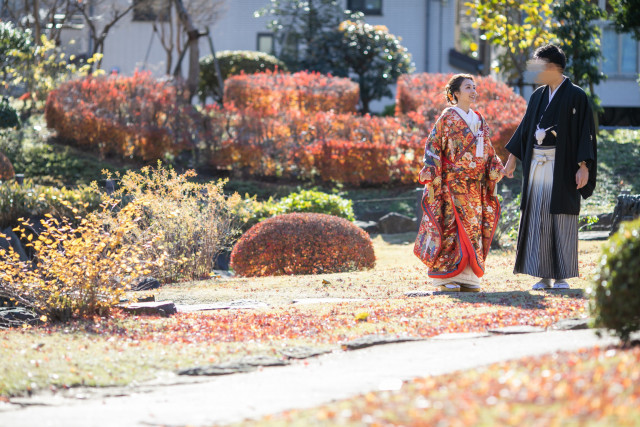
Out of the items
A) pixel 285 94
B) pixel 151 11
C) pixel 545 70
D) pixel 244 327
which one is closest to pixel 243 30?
pixel 151 11

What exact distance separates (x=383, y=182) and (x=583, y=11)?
557cm

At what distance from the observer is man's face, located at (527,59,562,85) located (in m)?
7.93

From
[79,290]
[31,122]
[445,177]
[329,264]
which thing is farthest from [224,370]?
[31,122]

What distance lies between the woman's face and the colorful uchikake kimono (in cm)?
10

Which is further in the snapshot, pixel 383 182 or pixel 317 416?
pixel 383 182

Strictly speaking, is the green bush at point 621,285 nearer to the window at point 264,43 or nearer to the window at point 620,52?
the window at point 620,52

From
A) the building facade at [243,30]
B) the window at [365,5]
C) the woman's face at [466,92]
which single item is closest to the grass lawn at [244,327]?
the woman's face at [466,92]

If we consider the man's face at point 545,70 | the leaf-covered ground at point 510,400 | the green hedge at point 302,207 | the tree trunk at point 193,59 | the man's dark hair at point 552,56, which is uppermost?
the tree trunk at point 193,59

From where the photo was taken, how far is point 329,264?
10195 mm

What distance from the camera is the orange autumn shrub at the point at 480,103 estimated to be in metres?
16.2

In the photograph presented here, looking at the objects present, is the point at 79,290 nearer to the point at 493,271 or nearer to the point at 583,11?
the point at 493,271

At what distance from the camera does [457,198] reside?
8156mm

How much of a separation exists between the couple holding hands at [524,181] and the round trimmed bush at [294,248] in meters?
1.97

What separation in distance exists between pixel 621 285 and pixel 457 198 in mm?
3744
